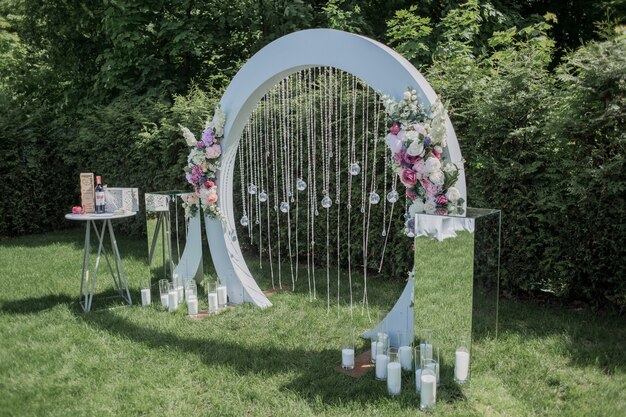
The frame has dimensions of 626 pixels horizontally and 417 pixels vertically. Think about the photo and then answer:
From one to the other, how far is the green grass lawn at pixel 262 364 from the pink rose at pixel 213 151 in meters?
1.30

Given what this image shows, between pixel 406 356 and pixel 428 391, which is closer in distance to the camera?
pixel 428 391

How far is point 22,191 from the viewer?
8297 millimetres

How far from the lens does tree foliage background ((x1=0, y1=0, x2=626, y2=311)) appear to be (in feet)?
12.7

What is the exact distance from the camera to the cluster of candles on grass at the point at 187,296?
14.3 ft

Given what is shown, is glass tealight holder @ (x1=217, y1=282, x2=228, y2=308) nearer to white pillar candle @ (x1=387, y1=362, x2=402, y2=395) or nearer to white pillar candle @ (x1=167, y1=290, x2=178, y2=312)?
white pillar candle @ (x1=167, y1=290, x2=178, y2=312)

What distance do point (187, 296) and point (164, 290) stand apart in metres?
0.21

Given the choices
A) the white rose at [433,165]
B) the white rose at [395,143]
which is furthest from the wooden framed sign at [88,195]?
the white rose at [433,165]

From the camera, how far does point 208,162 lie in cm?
455

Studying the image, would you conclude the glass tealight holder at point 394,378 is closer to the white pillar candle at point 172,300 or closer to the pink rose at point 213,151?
the white pillar candle at point 172,300

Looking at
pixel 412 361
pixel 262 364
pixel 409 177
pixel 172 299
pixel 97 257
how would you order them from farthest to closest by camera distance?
1. pixel 97 257
2. pixel 172 299
3. pixel 262 364
4. pixel 412 361
5. pixel 409 177

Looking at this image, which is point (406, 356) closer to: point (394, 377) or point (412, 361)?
point (412, 361)

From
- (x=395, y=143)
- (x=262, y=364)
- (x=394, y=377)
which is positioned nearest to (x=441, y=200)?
(x=395, y=143)

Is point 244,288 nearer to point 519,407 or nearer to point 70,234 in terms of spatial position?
point 519,407

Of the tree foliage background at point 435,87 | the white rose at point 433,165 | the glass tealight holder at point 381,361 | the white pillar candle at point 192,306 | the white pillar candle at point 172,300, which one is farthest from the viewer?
the white pillar candle at point 172,300
